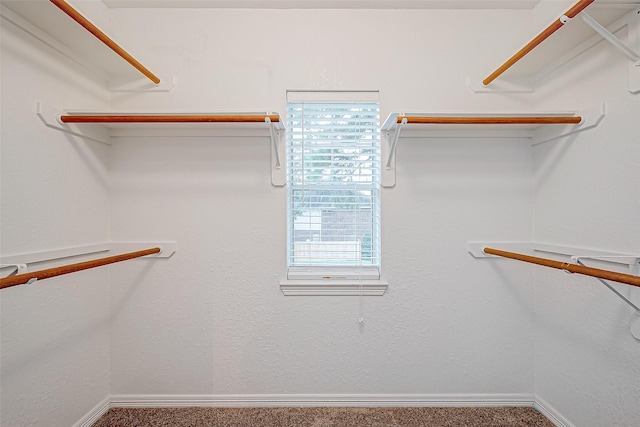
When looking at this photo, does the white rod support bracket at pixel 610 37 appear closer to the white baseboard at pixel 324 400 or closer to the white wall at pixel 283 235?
the white wall at pixel 283 235

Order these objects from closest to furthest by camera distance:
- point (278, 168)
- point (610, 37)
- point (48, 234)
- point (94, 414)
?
point (610, 37) → point (48, 234) → point (94, 414) → point (278, 168)

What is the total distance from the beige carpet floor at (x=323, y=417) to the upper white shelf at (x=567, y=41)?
1667 mm

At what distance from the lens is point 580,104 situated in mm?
1290

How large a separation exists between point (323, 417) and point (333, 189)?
1.26m

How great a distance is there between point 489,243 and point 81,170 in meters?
2.25

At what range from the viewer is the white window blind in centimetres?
158

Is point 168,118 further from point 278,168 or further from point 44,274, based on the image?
point 44,274

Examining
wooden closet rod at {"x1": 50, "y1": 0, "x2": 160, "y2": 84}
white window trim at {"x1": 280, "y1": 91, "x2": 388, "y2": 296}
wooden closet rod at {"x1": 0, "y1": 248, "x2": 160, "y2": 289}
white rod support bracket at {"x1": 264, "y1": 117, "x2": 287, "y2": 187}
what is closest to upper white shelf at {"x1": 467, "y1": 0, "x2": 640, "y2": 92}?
white window trim at {"x1": 280, "y1": 91, "x2": 388, "y2": 296}

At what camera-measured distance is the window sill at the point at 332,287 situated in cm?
153

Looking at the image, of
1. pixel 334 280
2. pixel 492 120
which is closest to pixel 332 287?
pixel 334 280

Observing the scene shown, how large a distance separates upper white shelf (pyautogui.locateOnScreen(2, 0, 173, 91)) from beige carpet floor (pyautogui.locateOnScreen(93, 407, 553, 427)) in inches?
72.0

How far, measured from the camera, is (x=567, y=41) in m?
1.25

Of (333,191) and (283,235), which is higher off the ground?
(333,191)

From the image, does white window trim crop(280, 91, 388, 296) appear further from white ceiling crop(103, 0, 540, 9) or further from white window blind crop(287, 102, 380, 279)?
white ceiling crop(103, 0, 540, 9)
